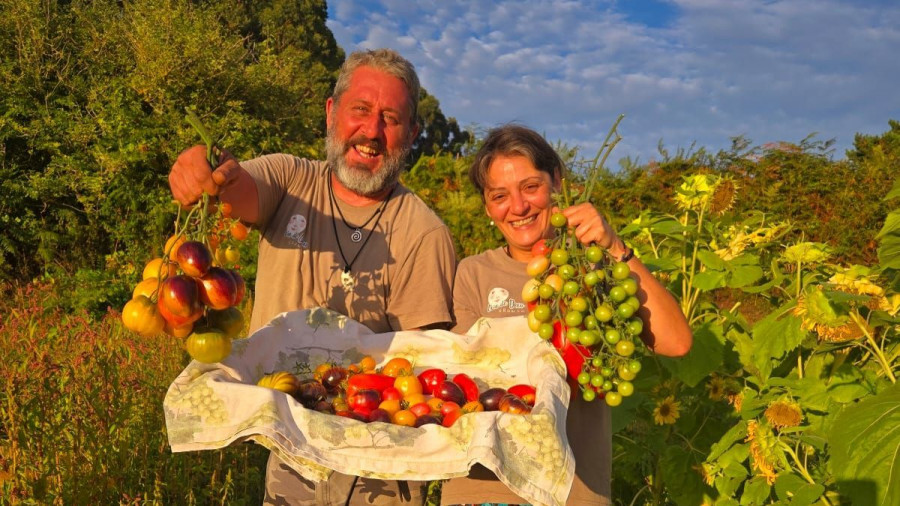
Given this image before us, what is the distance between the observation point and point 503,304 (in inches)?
98.8

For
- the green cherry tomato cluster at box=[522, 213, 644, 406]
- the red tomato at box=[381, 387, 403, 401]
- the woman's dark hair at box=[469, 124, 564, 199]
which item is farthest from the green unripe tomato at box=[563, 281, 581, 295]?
the woman's dark hair at box=[469, 124, 564, 199]

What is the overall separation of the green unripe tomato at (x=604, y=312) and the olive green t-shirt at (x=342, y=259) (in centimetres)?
91

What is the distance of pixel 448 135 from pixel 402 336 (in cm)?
3164

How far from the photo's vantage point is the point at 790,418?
2537 millimetres

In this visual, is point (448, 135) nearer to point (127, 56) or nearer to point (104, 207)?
point (127, 56)

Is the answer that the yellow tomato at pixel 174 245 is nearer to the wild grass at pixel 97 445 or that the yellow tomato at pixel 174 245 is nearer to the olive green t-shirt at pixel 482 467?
the olive green t-shirt at pixel 482 467

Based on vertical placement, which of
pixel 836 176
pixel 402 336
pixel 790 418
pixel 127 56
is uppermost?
pixel 127 56

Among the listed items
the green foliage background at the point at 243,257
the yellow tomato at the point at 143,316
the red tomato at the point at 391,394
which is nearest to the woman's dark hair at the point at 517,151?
the green foliage background at the point at 243,257

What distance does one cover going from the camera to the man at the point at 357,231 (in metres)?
2.55

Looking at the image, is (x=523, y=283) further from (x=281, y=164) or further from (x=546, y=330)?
(x=281, y=164)

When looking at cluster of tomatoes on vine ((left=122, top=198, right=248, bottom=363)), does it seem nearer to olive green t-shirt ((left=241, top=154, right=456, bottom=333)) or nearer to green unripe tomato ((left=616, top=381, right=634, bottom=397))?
olive green t-shirt ((left=241, top=154, right=456, bottom=333))

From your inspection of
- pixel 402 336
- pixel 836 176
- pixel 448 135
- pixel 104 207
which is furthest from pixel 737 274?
pixel 448 135

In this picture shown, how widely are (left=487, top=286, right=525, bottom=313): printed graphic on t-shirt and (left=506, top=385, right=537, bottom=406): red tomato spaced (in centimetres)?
53

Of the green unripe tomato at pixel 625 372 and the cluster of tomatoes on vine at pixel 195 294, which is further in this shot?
the green unripe tomato at pixel 625 372
